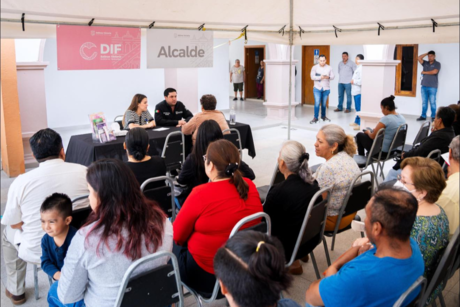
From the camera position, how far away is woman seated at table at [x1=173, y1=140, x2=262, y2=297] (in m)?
2.18

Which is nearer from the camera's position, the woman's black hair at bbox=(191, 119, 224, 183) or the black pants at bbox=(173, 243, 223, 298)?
the black pants at bbox=(173, 243, 223, 298)

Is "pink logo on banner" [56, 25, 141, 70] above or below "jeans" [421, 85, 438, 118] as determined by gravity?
above

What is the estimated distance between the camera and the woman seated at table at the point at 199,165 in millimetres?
3369

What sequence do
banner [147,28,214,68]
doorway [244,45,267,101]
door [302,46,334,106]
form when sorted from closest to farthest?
1. banner [147,28,214,68]
2. door [302,46,334,106]
3. doorway [244,45,267,101]

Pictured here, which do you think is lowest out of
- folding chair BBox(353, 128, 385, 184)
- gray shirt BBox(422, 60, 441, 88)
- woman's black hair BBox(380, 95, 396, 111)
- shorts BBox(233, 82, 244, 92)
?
folding chair BBox(353, 128, 385, 184)

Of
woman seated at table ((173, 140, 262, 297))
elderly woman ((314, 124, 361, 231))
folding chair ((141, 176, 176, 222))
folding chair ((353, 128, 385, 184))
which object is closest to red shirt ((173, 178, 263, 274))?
woman seated at table ((173, 140, 262, 297))

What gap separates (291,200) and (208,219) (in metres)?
0.60

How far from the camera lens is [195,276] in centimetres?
227

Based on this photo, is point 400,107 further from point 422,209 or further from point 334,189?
point 422,209

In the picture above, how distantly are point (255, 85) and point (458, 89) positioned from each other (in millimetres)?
7098

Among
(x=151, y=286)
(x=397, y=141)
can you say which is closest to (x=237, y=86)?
(x=397, y=141)

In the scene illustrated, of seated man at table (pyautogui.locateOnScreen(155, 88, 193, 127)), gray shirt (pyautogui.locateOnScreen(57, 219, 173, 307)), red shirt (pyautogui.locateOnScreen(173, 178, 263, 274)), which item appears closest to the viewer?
gray shirt (pyautogui.locateOnScreen(57, 219, 173, 307))

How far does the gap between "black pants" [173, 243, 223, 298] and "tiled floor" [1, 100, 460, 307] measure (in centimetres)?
56

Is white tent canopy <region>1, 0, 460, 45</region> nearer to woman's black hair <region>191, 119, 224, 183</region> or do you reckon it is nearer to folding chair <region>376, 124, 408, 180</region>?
folding chair <region>376, 124, 408, 180</region>
